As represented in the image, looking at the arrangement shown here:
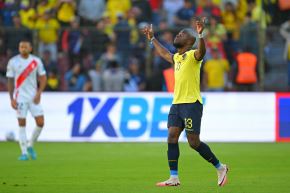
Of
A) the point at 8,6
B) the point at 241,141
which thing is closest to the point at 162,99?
the point at 241,141

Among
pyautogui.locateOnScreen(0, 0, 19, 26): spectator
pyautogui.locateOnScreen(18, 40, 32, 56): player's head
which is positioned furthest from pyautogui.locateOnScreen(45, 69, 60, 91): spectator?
pyautogui.locateOnScreen(18, 40, 32, 56): player's head

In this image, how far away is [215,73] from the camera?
25.3m

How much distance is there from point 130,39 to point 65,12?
8.31ft

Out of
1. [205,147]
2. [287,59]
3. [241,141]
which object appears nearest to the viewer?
[205,147]

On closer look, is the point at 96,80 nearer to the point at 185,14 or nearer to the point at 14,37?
the point at 14,37

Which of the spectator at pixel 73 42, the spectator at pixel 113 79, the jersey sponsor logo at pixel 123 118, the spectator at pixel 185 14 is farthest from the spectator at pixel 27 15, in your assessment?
the spectator at pixel 185 14

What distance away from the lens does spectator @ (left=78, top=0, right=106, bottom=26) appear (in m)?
27.0

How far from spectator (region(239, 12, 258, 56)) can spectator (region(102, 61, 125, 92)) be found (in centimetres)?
376

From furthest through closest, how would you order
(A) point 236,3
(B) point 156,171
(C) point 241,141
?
(A) point 236,3 < (C) point 241,141 < (B) point 156,171

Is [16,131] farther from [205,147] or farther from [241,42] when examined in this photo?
[205,147]

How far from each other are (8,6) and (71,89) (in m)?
3.81

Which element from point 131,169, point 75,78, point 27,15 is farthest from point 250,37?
point 131,169

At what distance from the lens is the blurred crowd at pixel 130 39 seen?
25281mm

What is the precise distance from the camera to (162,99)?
2370 centimetres
